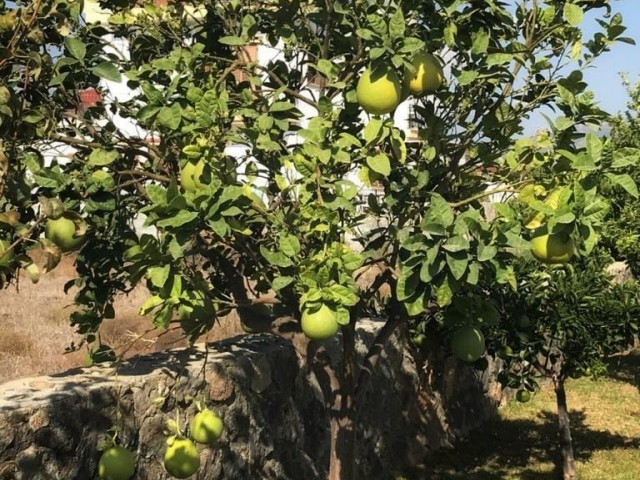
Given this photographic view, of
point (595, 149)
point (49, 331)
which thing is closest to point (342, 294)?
point (595, 149)

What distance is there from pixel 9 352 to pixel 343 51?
6282 mm

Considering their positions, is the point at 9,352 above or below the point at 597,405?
above

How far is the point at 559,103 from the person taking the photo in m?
3.02

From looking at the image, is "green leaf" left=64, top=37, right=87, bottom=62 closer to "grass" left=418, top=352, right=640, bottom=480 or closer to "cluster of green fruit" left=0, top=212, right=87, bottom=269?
"cluster of green fruit" left=0, top=212, right=87, bottom=269

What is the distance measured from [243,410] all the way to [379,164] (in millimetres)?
3042

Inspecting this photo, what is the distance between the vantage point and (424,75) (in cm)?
279

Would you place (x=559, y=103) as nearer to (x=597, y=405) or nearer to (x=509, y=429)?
(x=509, y=429)

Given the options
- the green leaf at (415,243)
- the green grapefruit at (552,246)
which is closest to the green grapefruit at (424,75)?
the green leaf at (415,243)

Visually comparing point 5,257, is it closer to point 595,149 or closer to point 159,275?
point 159,275

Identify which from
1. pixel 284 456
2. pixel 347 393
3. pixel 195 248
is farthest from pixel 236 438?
pixel 195 248

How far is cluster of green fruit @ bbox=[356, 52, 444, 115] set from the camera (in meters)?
2.61

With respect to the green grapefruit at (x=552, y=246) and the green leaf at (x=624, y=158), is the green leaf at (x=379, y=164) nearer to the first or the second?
the green grapefruit at (x=552, y=246)

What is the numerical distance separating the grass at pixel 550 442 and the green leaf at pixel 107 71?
17.7 feet

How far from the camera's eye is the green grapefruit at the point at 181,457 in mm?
3199
